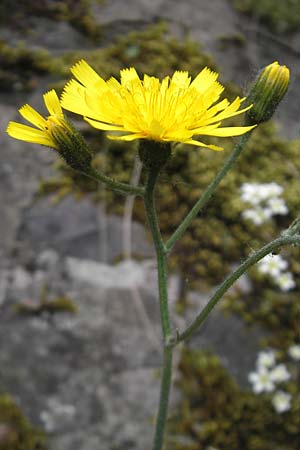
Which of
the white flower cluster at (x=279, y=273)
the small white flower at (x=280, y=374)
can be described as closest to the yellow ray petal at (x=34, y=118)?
the white flower cluster at (x=279, y=273)

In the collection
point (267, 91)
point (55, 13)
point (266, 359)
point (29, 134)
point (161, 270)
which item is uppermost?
point (55, 13)

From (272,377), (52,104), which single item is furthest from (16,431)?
(52,104)

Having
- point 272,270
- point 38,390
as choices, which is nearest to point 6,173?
point 38,390

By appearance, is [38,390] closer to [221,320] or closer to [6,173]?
[221,320]

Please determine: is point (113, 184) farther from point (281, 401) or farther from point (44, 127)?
point (281, 401)

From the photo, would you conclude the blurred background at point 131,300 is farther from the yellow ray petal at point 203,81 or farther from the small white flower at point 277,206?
the yellow ray petal at point 203,81

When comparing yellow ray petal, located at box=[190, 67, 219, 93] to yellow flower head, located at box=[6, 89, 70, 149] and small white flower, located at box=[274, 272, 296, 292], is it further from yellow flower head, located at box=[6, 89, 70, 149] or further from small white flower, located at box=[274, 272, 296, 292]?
small white flower, located at box=[274, 272, 296, 292]

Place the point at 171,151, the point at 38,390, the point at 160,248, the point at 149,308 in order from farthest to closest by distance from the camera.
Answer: the point at 149,308 → the point at 38,390 → the point at 160,248 → the point at 171,151

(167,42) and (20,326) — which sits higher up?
(167,42)
